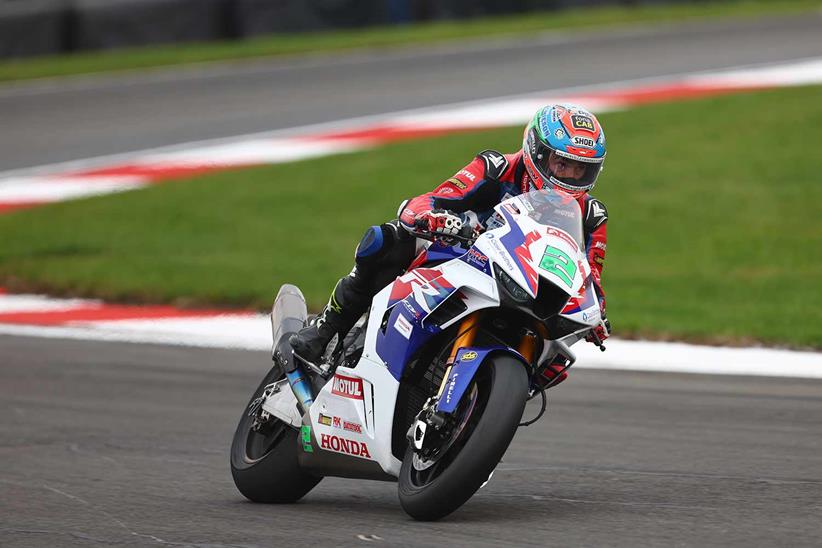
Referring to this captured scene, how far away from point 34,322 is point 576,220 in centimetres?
623

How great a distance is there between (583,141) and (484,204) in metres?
0.57

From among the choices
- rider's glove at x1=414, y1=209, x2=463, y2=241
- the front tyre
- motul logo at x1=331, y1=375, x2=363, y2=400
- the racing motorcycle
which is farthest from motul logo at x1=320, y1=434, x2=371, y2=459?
rider's glove at x1=414, y1=209, x2=463, y2=241

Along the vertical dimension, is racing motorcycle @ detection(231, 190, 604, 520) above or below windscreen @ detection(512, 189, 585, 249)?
below

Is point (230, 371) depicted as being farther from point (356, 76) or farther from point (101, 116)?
point (356, 76)

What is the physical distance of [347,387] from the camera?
5.67 m

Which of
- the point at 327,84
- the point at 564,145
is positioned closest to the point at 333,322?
the point at 564,145

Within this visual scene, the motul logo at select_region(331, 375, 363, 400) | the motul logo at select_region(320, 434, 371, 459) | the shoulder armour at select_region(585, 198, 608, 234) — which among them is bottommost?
the motul logo at select_region(320, 434, 371, 459)

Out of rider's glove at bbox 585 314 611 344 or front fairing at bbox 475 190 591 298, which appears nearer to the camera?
front fairing at bbox 475 190 591 298

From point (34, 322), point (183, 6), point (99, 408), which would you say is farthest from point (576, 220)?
point (183, 6)

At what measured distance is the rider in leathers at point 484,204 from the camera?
551cm

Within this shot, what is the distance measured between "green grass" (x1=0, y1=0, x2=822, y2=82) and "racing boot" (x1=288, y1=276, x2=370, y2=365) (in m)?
16.5

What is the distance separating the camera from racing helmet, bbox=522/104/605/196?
550 centimetres

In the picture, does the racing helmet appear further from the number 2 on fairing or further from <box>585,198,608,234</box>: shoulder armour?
the number 2 on fairing

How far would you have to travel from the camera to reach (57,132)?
1798 centimetres
